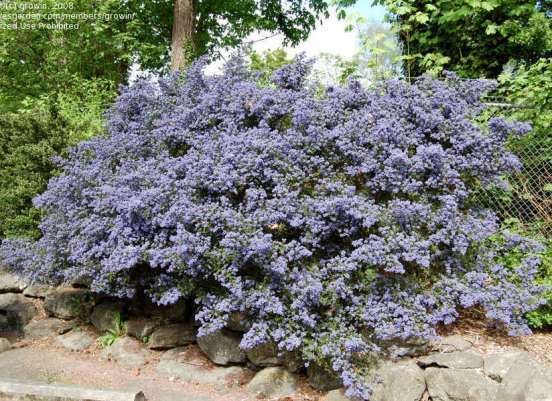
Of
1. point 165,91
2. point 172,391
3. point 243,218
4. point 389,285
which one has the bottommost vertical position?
point 172,391

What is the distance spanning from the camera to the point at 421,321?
436 cm

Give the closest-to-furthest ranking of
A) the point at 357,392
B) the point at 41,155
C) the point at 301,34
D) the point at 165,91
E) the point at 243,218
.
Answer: the point at 357,392 → the point at 243,218 → the point at 165,91 → the point at 41,155 → the point at 301,34

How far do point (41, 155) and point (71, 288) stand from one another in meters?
1.84

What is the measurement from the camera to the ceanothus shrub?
14.3 feet

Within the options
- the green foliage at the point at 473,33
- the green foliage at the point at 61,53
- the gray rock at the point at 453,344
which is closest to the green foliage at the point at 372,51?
the green foliage at the point at 473,33

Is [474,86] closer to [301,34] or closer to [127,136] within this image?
[127,136]

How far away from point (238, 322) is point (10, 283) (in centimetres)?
386

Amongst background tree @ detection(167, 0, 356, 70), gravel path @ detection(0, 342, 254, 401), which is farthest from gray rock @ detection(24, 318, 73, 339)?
background tree @ detection(167, 0, 356, 70)

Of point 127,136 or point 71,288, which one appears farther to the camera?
point 71,288

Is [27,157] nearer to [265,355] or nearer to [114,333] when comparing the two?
[114,333]

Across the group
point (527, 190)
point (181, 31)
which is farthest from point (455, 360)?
point (181, 31)

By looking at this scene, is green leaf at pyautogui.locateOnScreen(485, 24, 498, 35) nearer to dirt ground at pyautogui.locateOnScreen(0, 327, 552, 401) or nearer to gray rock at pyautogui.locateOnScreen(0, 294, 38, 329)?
dirt ground at pyautogui.locateOnScreen(0, 327, 552, 401)

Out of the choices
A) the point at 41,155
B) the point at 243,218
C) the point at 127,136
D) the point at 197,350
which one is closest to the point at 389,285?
the point at 243,218

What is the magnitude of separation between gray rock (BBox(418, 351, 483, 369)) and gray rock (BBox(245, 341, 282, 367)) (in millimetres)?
1283
